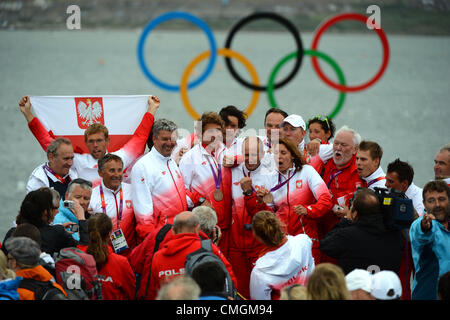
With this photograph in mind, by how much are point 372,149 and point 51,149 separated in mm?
5007

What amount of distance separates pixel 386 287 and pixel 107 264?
3326 millimetres

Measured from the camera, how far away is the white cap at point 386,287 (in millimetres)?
6129

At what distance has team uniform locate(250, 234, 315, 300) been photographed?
24.4 ft

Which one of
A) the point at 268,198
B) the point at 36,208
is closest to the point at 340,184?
the point at 268,198

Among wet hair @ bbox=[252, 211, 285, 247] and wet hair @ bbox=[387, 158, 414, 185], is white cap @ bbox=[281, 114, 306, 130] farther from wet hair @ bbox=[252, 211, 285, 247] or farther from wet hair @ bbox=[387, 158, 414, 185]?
wet hair @ bbox=[252, 211, 285, 247]

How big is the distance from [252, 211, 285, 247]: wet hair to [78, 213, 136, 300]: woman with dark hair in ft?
5.53

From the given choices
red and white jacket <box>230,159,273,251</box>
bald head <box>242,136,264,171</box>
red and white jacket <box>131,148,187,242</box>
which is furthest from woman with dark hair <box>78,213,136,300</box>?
bald head <box>242,136,264,171</box>

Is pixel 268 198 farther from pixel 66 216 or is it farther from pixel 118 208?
pixel 66 216

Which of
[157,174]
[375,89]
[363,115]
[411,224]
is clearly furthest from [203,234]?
[375,89]

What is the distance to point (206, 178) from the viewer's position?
9766 millimetres

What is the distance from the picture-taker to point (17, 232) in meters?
6.96

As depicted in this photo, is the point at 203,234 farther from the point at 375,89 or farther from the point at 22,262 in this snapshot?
the point at 375,89

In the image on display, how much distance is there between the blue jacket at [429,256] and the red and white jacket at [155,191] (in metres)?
3.50

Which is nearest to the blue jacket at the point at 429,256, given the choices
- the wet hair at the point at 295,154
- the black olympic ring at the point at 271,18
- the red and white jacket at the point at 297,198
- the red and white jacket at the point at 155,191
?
the red and white jacket at the point at 297,198
